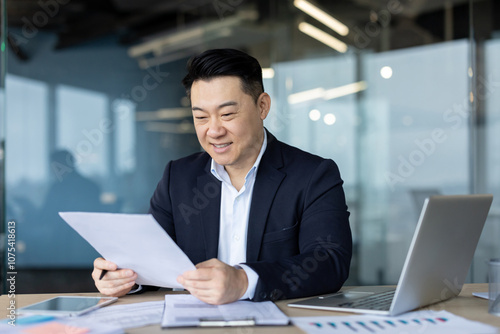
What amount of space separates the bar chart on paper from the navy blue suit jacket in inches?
13.9

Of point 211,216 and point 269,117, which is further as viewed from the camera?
point 269,117

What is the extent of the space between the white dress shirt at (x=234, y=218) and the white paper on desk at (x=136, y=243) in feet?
1.60

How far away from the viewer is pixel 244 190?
2090 mm

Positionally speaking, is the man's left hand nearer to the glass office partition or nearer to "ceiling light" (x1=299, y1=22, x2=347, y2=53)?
the glass office partition

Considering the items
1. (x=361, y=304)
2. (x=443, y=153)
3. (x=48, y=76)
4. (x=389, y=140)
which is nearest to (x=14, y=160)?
(x=48, y=76)

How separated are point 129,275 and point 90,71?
3.52 m

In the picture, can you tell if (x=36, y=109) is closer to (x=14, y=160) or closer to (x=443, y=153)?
(x=14, y=160)

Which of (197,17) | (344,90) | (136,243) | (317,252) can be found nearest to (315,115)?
(344,90)

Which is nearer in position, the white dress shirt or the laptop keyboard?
the laptop keyboard

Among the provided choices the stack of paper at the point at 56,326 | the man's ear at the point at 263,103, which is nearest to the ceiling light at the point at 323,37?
the man's ear at the point at 263,103

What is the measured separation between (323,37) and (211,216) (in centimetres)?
303

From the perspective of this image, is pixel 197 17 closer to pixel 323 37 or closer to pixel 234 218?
pixel 323 37

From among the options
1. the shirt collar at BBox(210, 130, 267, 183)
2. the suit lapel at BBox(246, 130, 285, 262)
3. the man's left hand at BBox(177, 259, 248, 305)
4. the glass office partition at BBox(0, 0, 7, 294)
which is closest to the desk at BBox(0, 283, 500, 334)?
the man's left hand at BBox(177, 259, 248, 305)

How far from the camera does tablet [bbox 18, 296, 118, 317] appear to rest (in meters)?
1.41
